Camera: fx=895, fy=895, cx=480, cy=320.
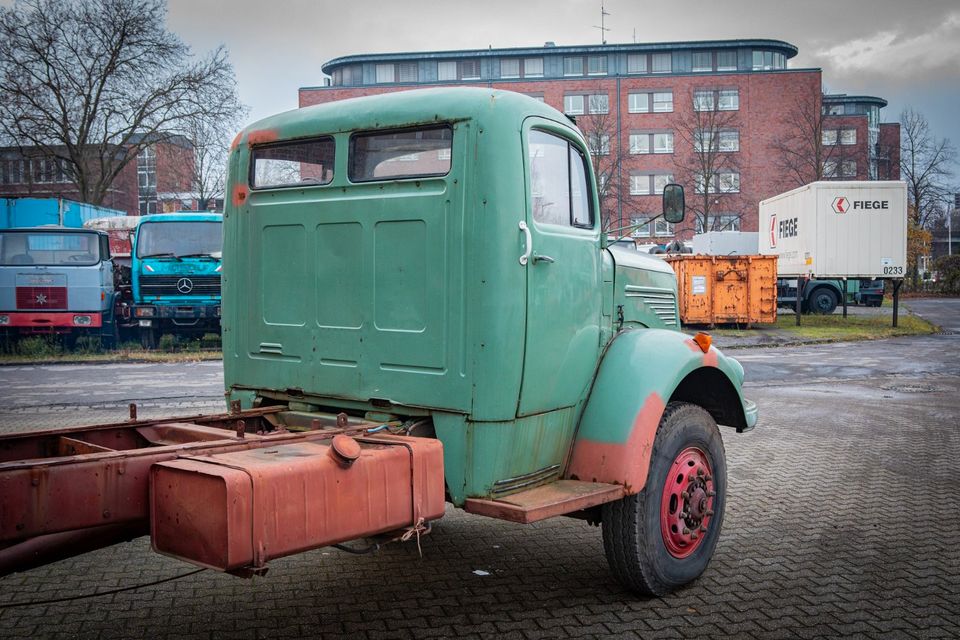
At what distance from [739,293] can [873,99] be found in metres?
59.0

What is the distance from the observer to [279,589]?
4.82 metres

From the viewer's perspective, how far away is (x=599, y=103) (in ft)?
192

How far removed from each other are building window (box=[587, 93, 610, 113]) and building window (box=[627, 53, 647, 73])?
386 centimetres

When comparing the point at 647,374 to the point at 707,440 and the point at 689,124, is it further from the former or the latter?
the point at 689,124

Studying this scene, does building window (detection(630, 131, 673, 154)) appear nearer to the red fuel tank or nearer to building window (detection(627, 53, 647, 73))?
building window (detection(627, 53, 647, 73))

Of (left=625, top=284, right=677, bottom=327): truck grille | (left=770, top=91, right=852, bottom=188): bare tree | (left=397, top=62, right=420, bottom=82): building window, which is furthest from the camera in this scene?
(left=397, top=62, right=420, bottom=82): building window

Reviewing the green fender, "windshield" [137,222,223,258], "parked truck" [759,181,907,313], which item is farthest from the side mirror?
"parked truck" [759,181,907,313]

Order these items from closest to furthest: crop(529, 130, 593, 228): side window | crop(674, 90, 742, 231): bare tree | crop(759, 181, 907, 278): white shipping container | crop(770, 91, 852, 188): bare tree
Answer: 1. crop(529, 130, 593, 228): side window
2. crop(759, 181, 907, 278): white shipping container
3. crop(770, 91, 852, 188): bare tree
4. crop(674, 90, 742, 231): bare tree

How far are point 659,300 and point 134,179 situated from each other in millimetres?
69794

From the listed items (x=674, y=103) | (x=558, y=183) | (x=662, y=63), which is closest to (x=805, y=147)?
(x=674, y=103)

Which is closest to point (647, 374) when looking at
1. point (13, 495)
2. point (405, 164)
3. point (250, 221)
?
point (405, 164)

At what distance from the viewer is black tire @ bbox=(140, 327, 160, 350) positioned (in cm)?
1981

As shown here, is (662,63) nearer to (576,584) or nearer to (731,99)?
(731,99)

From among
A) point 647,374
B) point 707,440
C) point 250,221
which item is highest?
point 250,221
